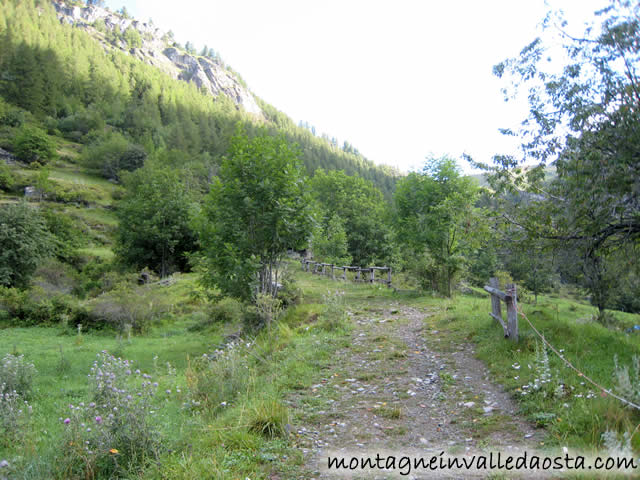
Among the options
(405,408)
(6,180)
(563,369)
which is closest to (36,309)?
(405,408)

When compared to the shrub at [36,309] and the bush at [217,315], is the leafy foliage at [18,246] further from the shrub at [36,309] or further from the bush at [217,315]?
the bush at [217,315]

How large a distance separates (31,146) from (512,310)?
3434 inches

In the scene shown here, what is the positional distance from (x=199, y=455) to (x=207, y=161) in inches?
3319

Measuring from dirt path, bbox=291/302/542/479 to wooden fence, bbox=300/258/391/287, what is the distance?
12439 millimetres

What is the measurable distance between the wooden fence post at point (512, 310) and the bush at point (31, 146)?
85703 mm

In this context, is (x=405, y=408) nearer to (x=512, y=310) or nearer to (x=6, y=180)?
(x=512, y=310)

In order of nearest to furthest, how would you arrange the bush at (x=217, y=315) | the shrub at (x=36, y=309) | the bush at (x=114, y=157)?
the bush at (x=217, y=315) < the shrub at (x=36, y=309) < the bush at (x=114, y=157)

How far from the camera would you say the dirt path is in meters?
4.22

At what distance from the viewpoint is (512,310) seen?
276 inches

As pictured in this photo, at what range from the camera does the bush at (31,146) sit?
68000mm

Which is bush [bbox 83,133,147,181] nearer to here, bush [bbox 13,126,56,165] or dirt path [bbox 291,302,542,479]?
bush [bbox 13,126,56,165]

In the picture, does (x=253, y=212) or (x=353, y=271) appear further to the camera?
(x=353, y=271)

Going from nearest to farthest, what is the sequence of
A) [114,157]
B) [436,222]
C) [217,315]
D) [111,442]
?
[111,442] → [436,222] → [217,315] → [114,157]

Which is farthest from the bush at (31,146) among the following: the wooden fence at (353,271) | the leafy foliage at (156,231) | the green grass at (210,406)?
the green grass at (210,406)
